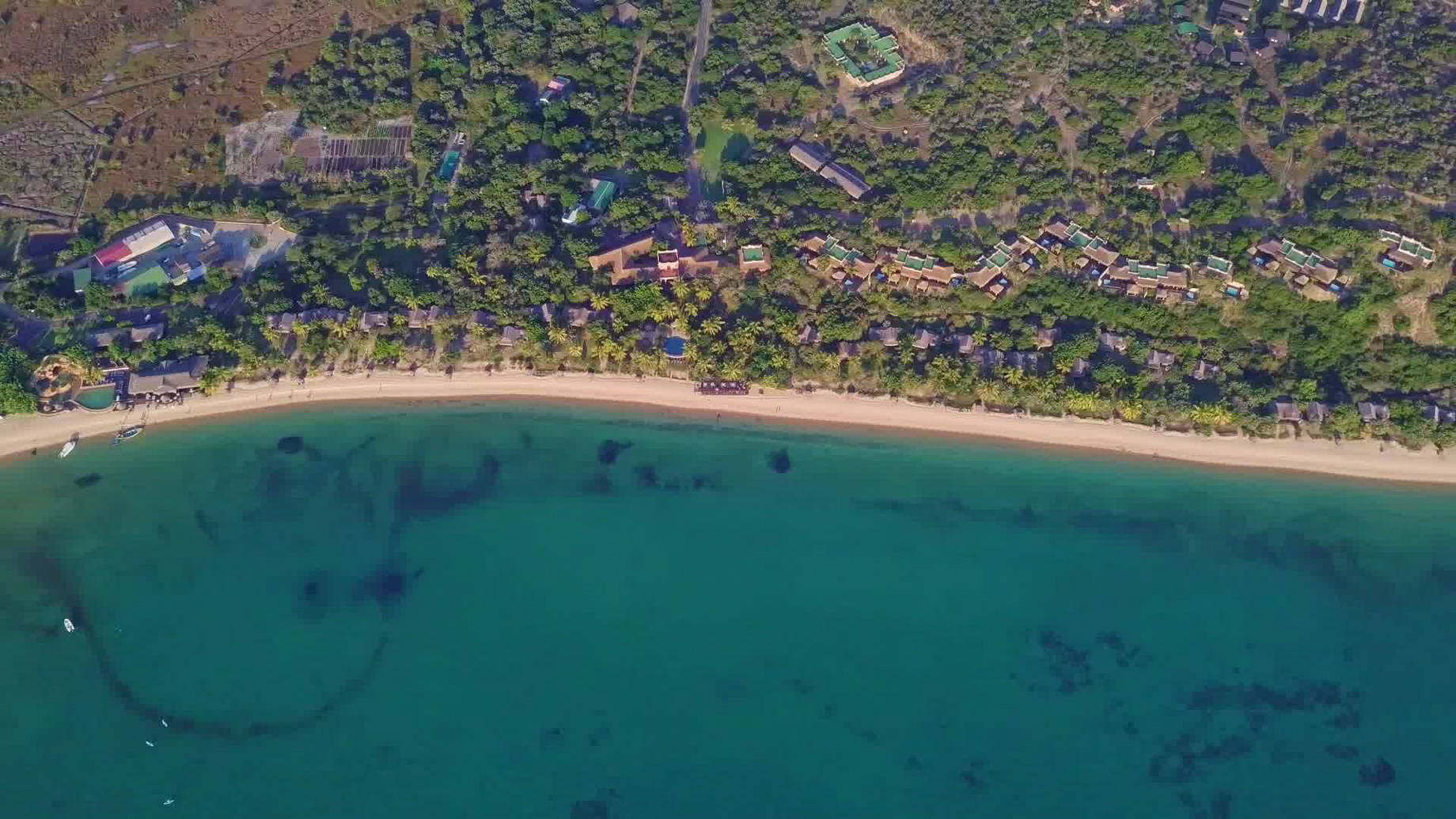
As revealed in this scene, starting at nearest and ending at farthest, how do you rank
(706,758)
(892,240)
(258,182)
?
(706,758)
(892,240)
(258,182)

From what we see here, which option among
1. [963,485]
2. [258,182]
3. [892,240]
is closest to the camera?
[963,485]

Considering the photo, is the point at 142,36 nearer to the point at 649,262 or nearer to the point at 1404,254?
the point at 649,262

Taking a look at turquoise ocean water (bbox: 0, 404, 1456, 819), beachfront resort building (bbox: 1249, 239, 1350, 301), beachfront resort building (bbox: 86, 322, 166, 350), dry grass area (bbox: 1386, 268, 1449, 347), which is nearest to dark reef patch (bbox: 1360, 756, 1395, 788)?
turquoise ocean water (bbox: 0, 404, 1456, 819)

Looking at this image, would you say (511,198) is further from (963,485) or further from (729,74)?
(963,485)

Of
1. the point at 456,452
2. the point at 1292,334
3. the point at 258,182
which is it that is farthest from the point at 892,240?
the point at 258,182

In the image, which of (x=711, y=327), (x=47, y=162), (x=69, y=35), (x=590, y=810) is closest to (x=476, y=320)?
(x=711, y=327)

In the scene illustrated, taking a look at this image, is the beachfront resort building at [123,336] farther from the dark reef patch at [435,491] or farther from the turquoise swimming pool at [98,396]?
the dark reef patch at [435,491]
